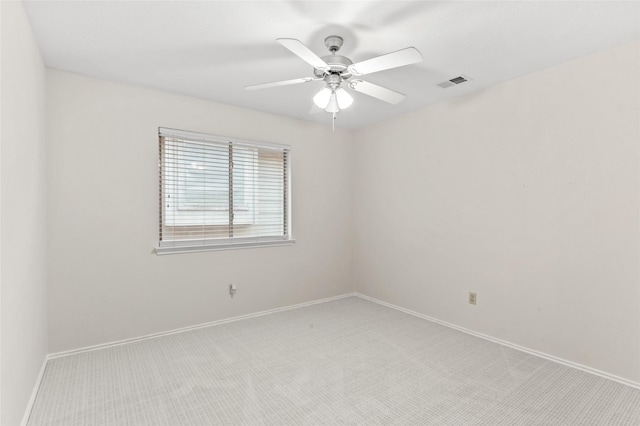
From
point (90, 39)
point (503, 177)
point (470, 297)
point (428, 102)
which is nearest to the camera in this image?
point (90, 39)

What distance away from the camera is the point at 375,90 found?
2373 millimetres

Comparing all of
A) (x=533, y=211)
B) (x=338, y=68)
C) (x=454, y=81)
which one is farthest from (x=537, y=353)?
(x=338, y=68)

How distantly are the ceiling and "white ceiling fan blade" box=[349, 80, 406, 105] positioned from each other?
261 mm

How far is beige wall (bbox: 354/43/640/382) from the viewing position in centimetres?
234

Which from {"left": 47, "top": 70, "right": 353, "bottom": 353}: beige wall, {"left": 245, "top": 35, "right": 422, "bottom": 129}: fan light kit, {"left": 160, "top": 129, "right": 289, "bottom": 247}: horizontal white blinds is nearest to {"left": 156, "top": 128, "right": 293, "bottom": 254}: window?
{"left": 160, "top": 129, "right": 289, "bottom": 247}: horizontal white blinds

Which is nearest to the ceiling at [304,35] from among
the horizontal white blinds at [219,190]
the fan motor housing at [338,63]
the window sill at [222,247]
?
the fan motor housing at [338,63]

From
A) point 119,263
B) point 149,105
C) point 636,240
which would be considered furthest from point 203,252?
point 636,240

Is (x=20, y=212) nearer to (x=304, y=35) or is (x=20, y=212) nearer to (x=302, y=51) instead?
(x=302, y=51)

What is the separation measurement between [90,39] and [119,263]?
1.77 metres

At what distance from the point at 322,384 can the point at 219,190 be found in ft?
7.15

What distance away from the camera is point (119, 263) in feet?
9.67

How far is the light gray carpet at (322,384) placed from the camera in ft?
6.31

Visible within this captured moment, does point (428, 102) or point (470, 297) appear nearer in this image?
point (470, 297)

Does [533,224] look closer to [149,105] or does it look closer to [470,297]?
[470,297]
